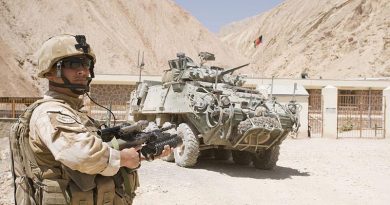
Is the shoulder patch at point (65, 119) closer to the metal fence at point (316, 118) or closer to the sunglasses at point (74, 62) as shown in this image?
the sunglasses at point (74, 62)

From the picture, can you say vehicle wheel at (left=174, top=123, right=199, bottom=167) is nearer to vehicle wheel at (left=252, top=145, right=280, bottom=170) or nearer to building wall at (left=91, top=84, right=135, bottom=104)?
vehicle wheel at (left=252, top=145, right=280, bottom=170)

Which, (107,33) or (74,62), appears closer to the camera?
(74,62)

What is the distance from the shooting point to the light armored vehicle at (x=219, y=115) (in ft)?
28.9

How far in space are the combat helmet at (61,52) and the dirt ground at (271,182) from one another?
418 centimetres

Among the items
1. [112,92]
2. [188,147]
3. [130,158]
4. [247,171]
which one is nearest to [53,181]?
[130,158]

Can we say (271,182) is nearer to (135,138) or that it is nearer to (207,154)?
(207,154)

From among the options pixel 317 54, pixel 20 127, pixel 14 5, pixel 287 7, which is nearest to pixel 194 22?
pixel 317 54

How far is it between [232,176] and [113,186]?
21.0 feet

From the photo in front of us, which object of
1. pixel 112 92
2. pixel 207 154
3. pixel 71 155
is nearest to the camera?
pixel 71 155

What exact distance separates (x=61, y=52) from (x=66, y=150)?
61 cm

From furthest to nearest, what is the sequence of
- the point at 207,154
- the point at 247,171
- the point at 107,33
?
the point at 107,33
the point at 207,154
the point at 247,171

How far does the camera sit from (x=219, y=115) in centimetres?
880

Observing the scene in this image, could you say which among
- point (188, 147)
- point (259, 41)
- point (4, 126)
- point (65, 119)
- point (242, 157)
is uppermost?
point (259, 41)

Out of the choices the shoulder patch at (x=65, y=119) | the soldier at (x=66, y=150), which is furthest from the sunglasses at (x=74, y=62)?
the shoulder patch at (x=65, y=119)
